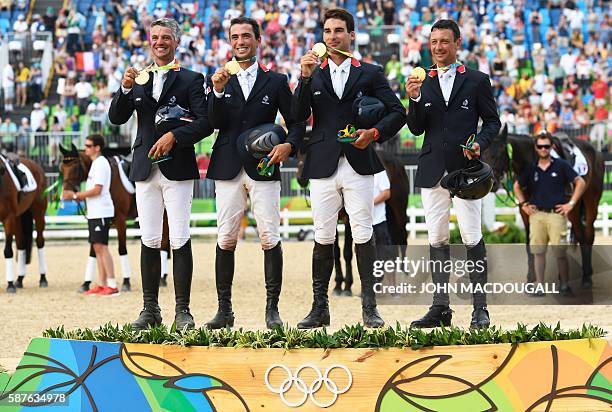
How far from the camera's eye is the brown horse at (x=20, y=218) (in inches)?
632

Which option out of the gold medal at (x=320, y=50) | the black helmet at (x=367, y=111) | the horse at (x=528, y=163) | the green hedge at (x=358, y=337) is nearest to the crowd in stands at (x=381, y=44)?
the horse at (x=528, y=163)

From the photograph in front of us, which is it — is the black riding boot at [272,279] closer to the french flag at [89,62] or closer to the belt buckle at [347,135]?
the belt buckle at [347,135]

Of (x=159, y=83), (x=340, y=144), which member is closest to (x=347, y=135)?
(x=340, y=144)

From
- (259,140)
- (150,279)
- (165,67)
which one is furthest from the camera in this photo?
(150,279)

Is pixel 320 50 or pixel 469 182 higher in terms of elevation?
pixel 320 50

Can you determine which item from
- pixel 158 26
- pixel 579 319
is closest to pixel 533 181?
pixel 579 319

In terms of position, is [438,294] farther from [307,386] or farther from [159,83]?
[159,83]

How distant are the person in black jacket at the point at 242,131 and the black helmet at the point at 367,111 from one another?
43 cm

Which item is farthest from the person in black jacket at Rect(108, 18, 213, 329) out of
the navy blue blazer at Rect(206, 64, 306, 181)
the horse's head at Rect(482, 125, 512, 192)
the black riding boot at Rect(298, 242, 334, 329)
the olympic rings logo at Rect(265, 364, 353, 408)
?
the horse's head at Rect(482, 125, 512, 192)

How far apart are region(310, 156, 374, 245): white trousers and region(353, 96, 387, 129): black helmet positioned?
300mm

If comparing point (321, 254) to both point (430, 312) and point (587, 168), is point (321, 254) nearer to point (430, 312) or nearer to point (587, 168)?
point (430, 312)

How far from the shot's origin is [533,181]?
13977 mm

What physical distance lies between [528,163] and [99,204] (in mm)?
5522

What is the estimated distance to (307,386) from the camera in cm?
741
